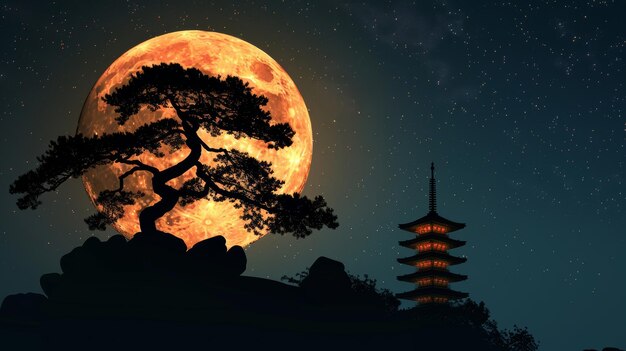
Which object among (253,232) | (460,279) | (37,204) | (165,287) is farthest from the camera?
(460,279)

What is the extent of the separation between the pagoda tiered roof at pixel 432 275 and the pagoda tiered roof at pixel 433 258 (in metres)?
0.98

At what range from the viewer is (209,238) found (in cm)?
2398

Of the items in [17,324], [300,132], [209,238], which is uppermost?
[300,132]

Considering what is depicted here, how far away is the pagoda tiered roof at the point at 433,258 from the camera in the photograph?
6219 cm

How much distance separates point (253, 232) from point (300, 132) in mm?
4186

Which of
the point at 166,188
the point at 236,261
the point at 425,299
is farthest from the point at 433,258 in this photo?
the point at 166,188

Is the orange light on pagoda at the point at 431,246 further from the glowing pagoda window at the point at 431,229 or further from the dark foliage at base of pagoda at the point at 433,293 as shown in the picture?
the dark foliage at base of pagoda at the point at 433,293

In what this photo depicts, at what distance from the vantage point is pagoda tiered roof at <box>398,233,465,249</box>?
62.7m

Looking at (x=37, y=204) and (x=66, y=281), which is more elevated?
(x=37, y=204)

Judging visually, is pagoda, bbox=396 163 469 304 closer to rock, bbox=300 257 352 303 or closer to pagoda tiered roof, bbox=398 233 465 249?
pagoda tiered roof, bbox=398 233 465 249

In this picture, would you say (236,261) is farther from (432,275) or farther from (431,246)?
(431,246)

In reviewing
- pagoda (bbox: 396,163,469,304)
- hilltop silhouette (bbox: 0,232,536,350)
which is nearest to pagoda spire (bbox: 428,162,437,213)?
pagoda (bbox: 396,163,469,304)

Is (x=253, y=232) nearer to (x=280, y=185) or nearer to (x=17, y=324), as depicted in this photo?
(x=280, y=185)

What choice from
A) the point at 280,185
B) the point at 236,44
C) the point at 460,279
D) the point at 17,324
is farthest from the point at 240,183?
the point at 460,279
